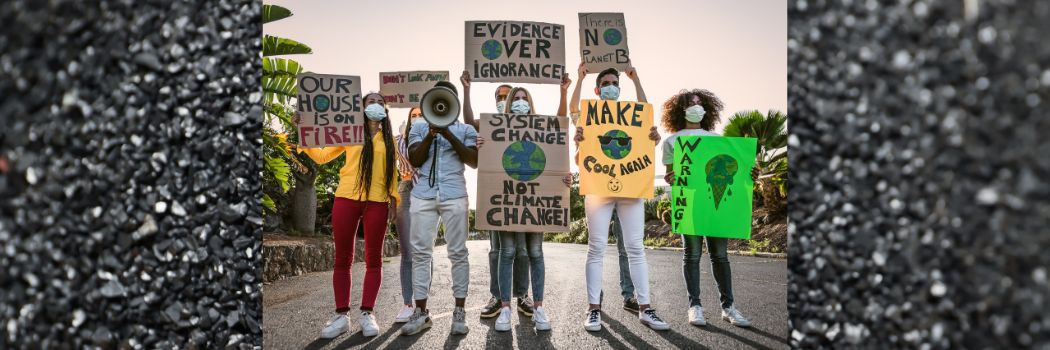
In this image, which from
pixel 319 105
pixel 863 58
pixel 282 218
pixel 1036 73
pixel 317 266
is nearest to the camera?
pixel 1036 73

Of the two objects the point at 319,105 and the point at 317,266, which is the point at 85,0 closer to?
the point at 319,105

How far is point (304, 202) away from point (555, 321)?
8692mm

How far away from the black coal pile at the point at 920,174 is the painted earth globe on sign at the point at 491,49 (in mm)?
3678

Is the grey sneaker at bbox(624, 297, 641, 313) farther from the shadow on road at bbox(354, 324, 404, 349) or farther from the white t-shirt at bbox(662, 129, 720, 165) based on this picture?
the shadow on road at bbox(354, 324, 404, 349)

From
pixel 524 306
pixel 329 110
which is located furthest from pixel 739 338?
pixel 329 110

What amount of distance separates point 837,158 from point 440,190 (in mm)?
3248

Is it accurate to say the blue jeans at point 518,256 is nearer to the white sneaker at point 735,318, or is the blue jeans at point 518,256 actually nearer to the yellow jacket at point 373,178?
the yellow jacket at point 373,178

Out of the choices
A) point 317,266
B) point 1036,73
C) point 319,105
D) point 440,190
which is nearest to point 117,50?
point 1036,73

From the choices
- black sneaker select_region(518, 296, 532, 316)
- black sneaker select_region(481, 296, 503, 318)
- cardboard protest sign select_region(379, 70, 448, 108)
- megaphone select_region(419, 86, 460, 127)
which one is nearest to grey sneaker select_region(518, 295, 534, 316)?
black sneaker select_region(518, 296, 532, 316)

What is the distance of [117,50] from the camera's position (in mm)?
1424

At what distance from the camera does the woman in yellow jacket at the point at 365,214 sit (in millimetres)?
4305

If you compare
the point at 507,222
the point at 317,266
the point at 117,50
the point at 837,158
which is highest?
the point at 117,50

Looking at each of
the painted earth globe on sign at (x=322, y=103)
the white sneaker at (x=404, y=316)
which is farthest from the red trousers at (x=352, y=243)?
the painted earth globe on sign at (x=322, y=103)

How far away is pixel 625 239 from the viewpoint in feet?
14.9
